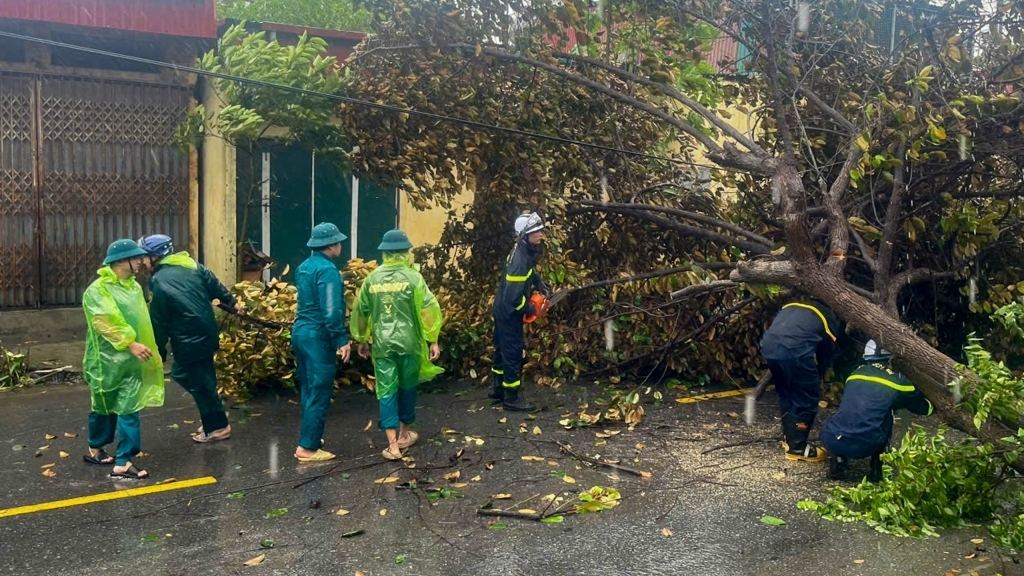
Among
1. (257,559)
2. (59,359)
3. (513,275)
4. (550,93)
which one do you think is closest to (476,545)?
(257,559)

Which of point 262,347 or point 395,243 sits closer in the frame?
point 395,243

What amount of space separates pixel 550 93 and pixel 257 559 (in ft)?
17.7

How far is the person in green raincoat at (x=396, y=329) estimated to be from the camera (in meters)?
6.45

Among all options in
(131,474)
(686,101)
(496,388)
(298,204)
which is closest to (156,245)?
(131,474)

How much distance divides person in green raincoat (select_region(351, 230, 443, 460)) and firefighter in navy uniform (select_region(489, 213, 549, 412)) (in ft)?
4.02

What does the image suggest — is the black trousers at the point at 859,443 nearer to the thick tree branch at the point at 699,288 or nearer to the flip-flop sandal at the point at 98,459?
the thick tree branch at the point at 699,288

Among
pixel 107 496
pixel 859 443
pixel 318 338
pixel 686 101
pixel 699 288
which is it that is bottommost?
pixel 107 496

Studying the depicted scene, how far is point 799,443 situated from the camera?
6.41 metres

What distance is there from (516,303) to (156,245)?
2.87 meters

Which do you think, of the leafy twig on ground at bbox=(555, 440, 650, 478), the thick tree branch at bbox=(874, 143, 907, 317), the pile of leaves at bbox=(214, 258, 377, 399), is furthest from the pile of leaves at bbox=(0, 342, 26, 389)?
the thick tree branch at bbox=(874, 143, 907, 317)

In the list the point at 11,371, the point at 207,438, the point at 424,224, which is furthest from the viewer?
the point at 424,224

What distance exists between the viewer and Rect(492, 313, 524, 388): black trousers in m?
7.78

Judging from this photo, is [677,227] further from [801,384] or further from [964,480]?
[964,480]

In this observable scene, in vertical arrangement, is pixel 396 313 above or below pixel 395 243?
below
